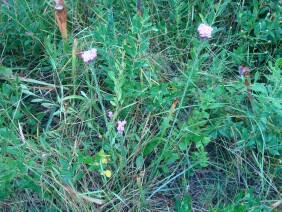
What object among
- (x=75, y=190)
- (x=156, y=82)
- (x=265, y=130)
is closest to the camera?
(x=75, y=190)

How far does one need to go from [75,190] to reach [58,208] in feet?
0.34

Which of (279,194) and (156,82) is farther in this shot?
(156,82)

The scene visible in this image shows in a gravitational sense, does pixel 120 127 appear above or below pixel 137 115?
above

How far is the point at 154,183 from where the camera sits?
1798 millimetres

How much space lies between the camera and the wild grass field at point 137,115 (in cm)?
170

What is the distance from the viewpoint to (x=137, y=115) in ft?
6.26

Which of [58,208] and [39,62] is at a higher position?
[39,62]

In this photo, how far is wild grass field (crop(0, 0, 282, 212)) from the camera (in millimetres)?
1700

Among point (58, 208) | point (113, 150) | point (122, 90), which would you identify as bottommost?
point (58, 208)

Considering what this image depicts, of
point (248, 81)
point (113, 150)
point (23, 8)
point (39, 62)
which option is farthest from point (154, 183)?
point (23, 8)

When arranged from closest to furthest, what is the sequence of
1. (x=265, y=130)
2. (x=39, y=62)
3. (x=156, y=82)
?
(x=265, y=130) < (x=156, y=82) < (x=39, y=62)

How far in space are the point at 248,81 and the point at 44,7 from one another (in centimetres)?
110

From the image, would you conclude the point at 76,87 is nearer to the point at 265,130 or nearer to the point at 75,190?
the point at 75,190

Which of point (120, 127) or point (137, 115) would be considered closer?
point (120, 127)
